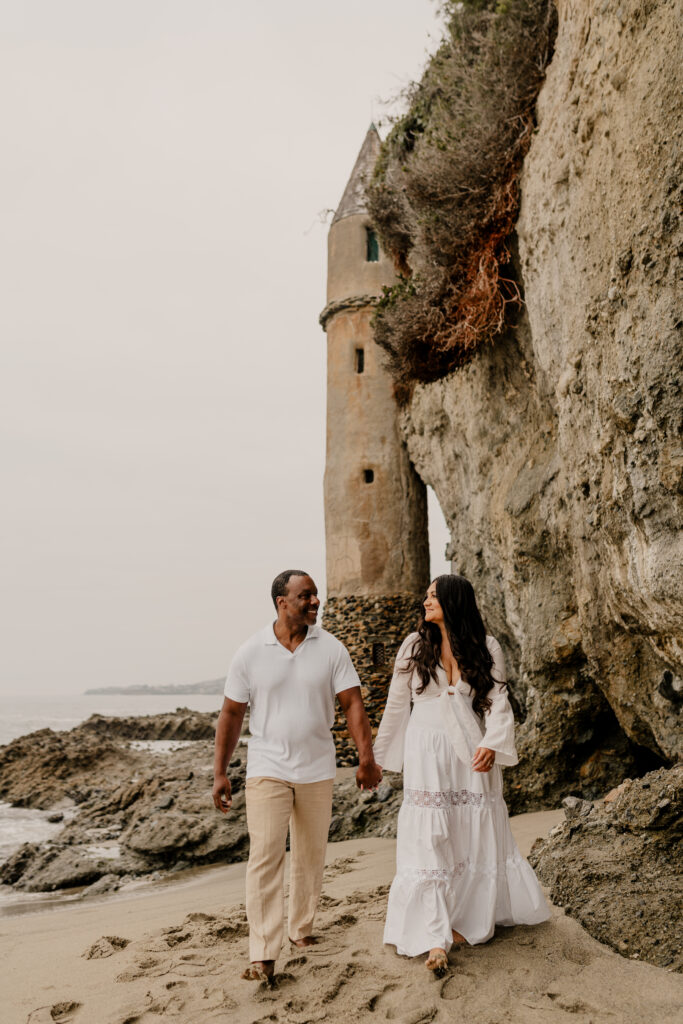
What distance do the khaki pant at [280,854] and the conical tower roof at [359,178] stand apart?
57.5 feet

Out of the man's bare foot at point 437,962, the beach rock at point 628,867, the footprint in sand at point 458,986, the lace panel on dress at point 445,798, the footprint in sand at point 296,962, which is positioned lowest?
the footprint in sand at point 296,962

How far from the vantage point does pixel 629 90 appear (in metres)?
5.38

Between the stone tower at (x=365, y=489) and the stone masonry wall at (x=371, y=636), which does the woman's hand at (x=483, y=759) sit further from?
the stone tower at (x=365, y=489)

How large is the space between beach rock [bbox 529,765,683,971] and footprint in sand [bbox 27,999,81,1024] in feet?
8.41

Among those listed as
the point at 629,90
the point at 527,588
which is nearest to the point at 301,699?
the point at 629,90

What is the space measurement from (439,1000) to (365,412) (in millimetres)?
15911

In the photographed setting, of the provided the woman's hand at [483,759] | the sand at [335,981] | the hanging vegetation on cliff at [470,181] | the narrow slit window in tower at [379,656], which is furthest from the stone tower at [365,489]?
the woman's hand at [483,759]

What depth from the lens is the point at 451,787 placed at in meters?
4.07

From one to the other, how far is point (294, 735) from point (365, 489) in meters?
14.2

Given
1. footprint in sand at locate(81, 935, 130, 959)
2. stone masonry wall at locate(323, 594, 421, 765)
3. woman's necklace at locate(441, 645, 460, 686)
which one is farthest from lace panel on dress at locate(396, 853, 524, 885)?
stone masonry wall at locate(323, 594, 421, 765)

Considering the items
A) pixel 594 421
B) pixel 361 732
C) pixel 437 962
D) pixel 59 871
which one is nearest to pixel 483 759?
pixel 361 732

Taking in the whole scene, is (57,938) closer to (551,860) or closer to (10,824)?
(551,860)

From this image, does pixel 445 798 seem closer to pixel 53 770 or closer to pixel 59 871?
pixel 59 871

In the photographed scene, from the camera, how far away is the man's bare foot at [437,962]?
3594 mm
